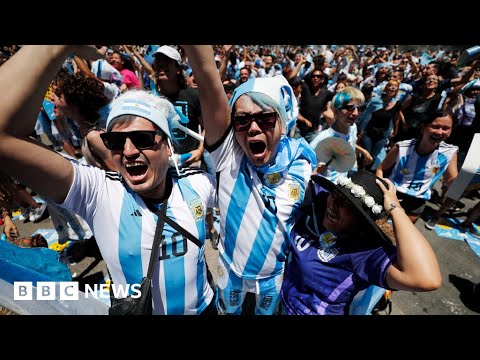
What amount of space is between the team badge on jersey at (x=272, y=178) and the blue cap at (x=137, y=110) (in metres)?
0.65

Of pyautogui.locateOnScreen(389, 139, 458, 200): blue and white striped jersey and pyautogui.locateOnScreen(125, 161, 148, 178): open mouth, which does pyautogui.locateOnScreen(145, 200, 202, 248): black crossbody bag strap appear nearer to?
pyautogui.locateOnScreen(125, 161, 148, 178): open mouth

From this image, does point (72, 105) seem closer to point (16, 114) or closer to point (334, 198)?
point (16, 114)

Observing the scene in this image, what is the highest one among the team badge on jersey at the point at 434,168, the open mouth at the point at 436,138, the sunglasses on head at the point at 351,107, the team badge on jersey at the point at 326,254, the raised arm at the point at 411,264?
the sunglasses on head at the point at 351,107

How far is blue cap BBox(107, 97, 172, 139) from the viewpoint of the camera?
1.20 meters

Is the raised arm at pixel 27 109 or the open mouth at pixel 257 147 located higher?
the raised arm at pixel 27 109

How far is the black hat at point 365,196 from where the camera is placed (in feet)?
4.14

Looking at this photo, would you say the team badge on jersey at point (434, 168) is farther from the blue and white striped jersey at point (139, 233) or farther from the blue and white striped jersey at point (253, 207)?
the blue and white striped jersey at point (139, 233)

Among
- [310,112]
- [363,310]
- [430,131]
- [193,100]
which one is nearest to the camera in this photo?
[363,310]

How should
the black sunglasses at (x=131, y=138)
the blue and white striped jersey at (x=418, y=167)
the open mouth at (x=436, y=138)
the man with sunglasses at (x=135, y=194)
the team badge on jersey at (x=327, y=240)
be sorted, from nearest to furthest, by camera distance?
the man with sunglasses at (x=135, y=194) → the black sunglasses at (x=131, y=138) → the team badge on jersey at (x=327, y=240) → the open mouth at (x=436, y=138) → the blue and white striped jersey at (x=418, y=167)

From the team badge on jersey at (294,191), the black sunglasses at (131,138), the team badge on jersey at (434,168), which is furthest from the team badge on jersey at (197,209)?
the team badge on jersey at (434,168)

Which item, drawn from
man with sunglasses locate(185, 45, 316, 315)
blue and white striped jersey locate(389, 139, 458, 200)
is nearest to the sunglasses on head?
blue and white striped jersey locate(389, 139, 458, 200)
